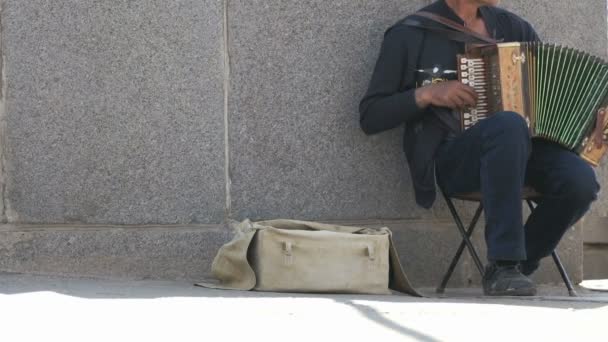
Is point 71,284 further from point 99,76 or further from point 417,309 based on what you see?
point 417,309

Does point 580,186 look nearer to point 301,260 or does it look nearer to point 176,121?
point 301,260

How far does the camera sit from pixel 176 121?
500cm

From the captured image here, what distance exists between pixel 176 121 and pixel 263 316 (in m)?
1.57

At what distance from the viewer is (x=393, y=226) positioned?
5.34 metres

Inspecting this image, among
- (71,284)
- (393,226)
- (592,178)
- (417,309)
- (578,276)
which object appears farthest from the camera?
(578,276)

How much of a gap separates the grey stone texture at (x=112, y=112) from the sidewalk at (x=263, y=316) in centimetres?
49

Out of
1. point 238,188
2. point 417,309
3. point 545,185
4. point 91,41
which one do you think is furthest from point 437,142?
point 91,41

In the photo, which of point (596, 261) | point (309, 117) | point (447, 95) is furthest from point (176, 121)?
point (596, 261)

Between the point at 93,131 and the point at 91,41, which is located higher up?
the point at 91,41

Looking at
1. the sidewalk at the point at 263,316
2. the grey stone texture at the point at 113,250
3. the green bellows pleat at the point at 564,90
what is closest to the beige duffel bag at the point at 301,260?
the sidewalk at the point at 263,316

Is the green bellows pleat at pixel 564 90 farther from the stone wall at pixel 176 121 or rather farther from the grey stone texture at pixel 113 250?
the grey stone texture at pixel 113 250

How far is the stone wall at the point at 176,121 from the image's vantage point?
490 centimetres

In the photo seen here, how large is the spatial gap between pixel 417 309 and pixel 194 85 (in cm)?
160

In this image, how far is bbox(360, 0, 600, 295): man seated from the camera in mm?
4648
